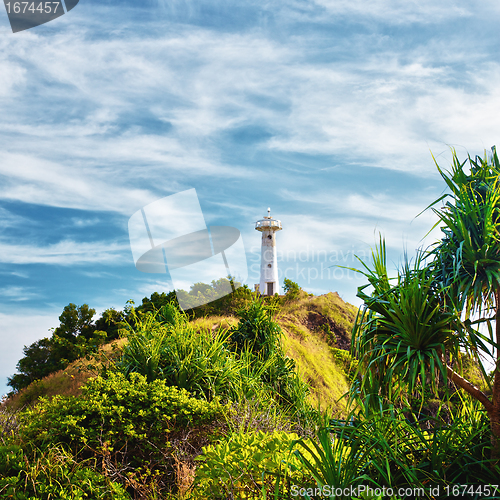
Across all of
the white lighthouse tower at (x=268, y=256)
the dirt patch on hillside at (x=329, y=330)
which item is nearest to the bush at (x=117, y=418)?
the dirt patch on hillside at (x=329, y=330)

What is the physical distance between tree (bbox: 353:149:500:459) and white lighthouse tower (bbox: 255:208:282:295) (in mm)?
26512

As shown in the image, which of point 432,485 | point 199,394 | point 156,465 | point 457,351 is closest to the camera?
point 432,485

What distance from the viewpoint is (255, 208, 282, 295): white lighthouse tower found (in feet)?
104

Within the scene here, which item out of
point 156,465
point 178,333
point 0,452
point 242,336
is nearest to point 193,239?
point 242,336

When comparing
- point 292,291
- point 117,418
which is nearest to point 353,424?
point 117,418

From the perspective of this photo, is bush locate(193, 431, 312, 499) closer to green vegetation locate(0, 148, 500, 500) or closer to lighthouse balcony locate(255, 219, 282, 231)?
green vegetation locate(0, 148, 500, 500)

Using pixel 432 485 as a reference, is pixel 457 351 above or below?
above

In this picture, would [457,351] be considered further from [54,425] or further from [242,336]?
[242,336]

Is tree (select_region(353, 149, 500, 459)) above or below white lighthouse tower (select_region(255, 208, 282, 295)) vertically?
below

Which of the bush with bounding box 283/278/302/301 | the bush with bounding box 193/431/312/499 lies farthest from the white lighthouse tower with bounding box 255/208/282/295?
the bush with bounding box 193/431/312/499

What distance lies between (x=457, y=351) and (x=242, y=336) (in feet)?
21.6

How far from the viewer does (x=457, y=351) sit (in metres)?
4.46

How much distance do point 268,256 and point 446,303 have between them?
90.0 feet

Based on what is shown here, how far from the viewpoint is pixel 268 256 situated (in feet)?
106
